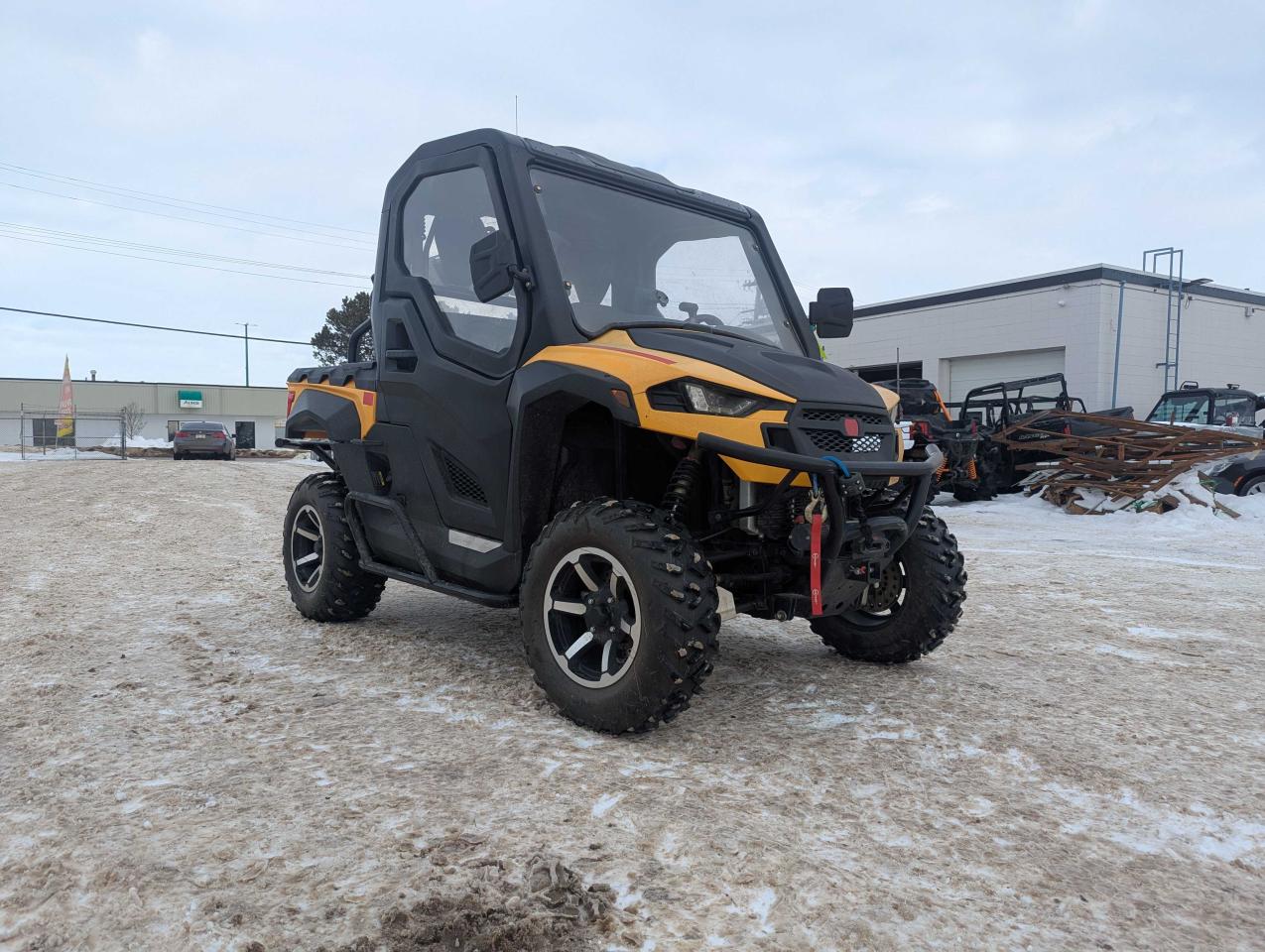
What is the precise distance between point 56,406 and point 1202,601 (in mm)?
66397

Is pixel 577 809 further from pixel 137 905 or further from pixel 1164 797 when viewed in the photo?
pixel 1164 797

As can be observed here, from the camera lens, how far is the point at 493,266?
369 centimetres

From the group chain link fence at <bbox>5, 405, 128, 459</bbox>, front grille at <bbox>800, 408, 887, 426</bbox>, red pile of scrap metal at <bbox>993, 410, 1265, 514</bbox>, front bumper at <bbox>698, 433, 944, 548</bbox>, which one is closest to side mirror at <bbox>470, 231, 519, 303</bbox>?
front bumper at <bbox>698, 433, 944, 548</bbox>

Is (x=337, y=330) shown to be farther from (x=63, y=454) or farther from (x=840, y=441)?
(x=840, y=441)

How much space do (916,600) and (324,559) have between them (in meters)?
3.09

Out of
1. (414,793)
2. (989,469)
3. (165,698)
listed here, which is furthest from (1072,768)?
(989,469)

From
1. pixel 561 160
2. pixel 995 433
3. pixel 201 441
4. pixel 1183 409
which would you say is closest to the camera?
pixel 561 160

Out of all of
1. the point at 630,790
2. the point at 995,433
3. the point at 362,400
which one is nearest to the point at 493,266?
the point at 362,400

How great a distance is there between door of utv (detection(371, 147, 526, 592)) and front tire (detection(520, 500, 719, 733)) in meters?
0.46

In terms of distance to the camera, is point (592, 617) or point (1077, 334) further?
point (1077, 334)

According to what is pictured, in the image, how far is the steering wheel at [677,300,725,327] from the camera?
13.5 feet

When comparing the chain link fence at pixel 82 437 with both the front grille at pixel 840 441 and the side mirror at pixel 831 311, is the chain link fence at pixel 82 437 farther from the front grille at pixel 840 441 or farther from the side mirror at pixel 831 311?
the front grille at pixel 840 441

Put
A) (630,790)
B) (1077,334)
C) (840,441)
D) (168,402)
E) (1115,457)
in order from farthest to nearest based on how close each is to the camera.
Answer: (168,402) < (1077,334) < (1115,457) < (840,441) < (630,790)

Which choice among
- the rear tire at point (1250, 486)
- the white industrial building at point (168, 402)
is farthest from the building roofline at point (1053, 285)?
the white industrial building at point (168, 402)
